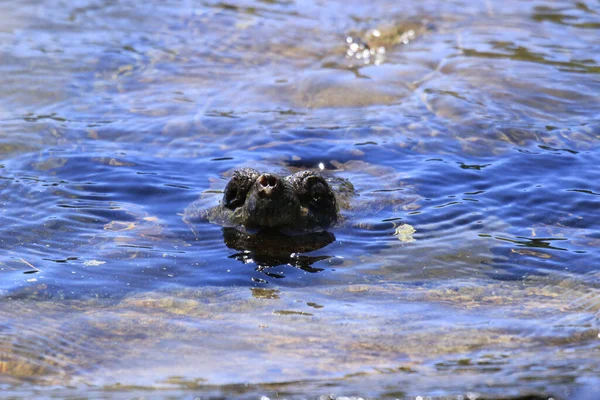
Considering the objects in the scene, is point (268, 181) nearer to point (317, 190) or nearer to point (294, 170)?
point (317, 190)

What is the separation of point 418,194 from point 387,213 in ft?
1.77

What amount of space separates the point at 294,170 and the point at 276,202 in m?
1.74

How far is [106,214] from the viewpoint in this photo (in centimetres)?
727

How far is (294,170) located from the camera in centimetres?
827

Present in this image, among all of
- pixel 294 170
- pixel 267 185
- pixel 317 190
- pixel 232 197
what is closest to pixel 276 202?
pixel 267 185

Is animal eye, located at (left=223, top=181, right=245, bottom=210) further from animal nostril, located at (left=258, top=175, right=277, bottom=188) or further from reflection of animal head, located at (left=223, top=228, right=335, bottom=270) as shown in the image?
animal nostril, located at (left=258, top=175, right=277, bottom=188)

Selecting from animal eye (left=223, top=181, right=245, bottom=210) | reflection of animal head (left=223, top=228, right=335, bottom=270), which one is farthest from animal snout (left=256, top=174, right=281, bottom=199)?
animal eye (left=223, top=181, right=245, bottom=210)

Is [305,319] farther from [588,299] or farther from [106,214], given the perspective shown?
[106,214]

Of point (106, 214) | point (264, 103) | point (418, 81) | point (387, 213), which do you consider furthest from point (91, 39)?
point (387, 213)

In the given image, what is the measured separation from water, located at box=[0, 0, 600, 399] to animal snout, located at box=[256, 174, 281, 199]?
0.42m

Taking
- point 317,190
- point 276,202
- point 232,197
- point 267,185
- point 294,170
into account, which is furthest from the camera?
point 294,170

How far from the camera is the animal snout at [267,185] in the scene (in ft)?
21.1

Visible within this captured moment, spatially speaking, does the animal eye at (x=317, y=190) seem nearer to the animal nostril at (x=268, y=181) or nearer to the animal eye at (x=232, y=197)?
the animal nostril at (x=268, y=181)

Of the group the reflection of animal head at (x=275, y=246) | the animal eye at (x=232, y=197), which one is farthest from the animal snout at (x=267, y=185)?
the animal eye at (x=232, y=197)
